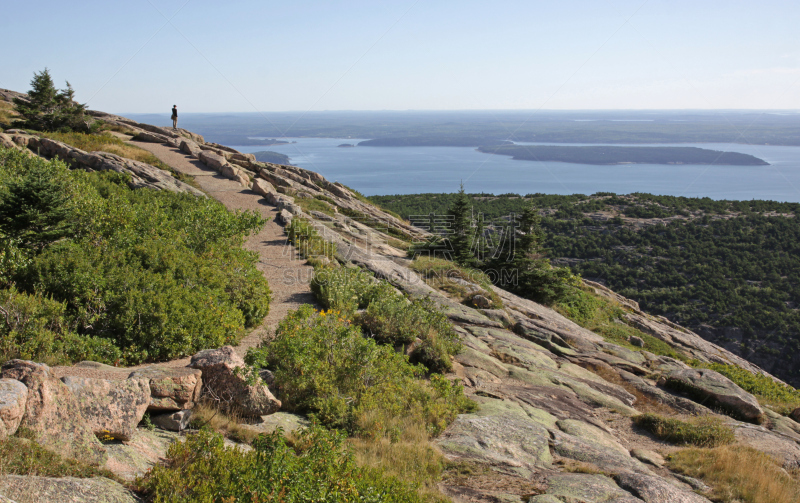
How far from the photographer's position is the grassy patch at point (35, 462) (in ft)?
9.60

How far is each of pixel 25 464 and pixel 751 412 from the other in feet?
37.3

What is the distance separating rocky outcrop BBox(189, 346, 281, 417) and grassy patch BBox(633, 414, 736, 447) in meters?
6.33

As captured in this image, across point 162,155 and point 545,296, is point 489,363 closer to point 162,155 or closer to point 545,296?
point 545,296

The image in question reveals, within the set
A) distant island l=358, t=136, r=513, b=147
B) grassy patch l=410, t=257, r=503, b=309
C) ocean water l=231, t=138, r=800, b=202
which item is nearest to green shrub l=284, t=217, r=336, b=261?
grassy patch l=410, t=257, r=503, b=309

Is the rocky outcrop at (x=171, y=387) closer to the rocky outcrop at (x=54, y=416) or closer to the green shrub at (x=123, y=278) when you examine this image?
the rocky outcrop at (x=54, y=416)

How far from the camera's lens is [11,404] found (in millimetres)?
3262

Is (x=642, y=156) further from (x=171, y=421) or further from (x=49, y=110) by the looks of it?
(x=171, y=421)

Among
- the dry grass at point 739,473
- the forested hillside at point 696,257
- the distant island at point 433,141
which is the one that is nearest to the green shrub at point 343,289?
the dry grass at point 739,473

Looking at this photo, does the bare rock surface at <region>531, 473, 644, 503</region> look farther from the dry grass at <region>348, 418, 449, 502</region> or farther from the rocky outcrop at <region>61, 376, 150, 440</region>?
the rocky outcrop at <region>61, 376, 150, 440</region>

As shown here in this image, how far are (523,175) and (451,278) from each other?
99.8 meters

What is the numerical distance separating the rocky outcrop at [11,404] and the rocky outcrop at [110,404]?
0.45 m

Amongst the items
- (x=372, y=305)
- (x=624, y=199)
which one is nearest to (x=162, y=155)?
(x=372, y=305)

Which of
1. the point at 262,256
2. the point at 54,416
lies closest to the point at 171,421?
the point at 54,416

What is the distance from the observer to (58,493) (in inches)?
114
